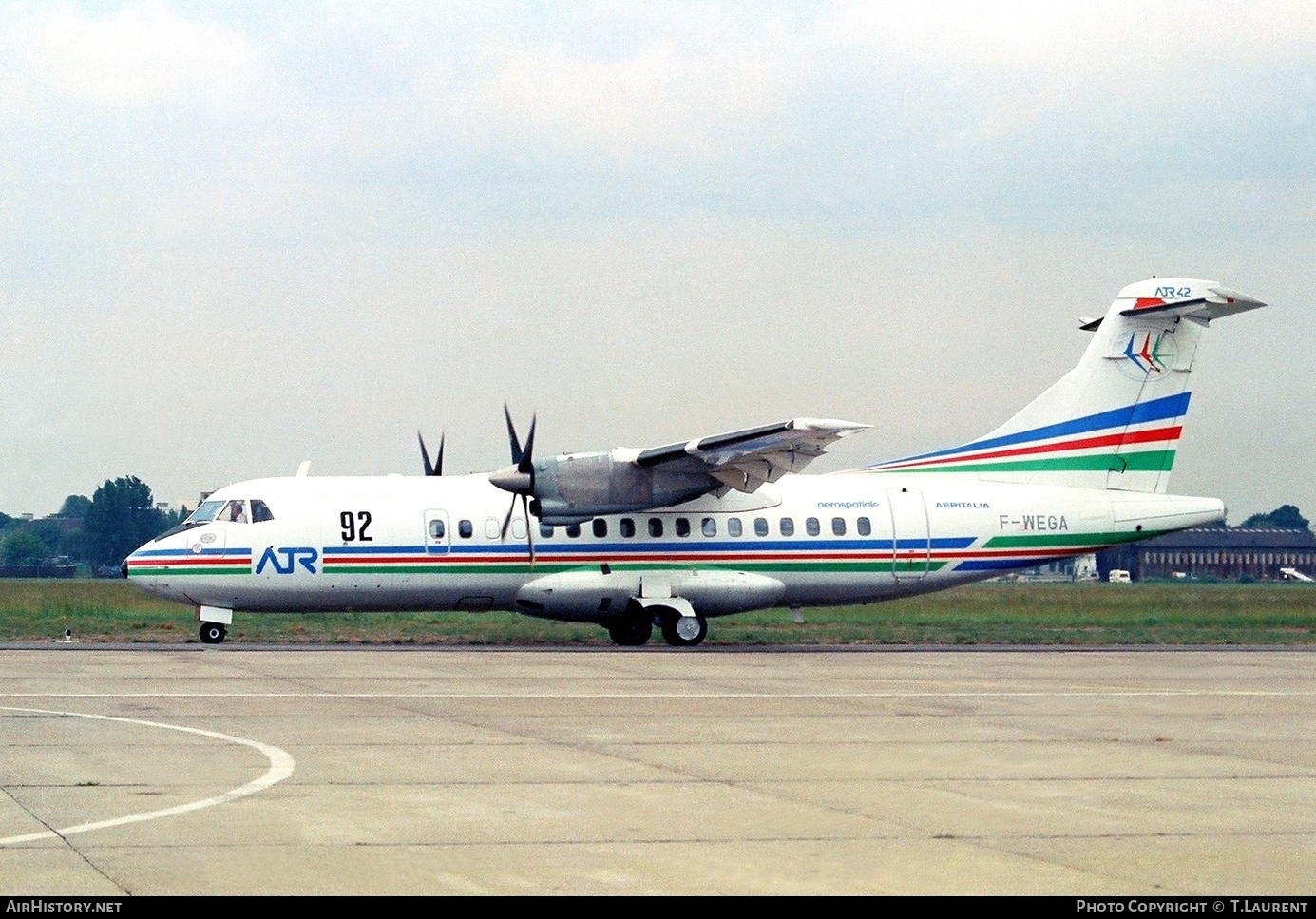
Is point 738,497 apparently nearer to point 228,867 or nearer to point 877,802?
point 877,802

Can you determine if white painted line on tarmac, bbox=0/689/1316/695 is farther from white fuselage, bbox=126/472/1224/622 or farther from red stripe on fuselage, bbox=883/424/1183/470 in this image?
red stripe on fuselage, bbox=883/424/1183/470

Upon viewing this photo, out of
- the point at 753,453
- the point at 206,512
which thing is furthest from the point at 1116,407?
the point at 206,512

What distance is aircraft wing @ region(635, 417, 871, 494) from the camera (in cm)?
2805

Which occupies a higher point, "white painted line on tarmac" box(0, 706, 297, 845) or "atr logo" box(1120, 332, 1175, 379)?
"atr logo" box(1120, 332, 1175, 379)

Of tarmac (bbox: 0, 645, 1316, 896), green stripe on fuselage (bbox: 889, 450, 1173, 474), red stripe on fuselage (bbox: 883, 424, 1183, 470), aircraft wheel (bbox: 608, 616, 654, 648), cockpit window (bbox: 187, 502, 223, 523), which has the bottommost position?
tarmac (bbox: 0, 645, 1316, 896)

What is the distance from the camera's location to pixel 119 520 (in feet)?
449

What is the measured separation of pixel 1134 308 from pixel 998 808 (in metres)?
23.7

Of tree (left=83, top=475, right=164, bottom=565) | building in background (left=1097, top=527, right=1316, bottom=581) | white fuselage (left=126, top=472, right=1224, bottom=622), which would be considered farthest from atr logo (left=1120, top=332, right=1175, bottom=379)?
tree (left=83, top=475, right=164, bottom=565)

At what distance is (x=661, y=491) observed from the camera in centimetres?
3025

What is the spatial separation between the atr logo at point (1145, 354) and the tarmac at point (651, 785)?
12.1 meters

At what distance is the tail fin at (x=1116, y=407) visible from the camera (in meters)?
32.5

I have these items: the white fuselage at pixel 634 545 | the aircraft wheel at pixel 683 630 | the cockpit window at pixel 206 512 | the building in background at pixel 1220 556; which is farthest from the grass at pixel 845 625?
the building in background at pixel 1220 556

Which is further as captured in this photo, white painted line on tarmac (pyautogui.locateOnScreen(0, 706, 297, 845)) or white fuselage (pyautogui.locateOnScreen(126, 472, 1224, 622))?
white fuselage (pyautogui.locateOnScreen(126, 472, 1224, 622))

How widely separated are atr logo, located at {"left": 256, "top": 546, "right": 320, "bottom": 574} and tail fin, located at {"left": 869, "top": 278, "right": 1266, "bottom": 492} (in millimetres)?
13464
